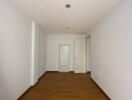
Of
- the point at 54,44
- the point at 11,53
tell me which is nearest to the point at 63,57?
the point at 54,44

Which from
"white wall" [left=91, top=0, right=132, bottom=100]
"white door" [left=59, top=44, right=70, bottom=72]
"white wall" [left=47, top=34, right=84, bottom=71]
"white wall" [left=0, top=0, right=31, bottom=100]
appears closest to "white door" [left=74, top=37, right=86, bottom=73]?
"white wall" [left=47, top=34, right=84, bottom=71]

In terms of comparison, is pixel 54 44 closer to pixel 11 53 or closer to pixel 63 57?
pixel 63 57

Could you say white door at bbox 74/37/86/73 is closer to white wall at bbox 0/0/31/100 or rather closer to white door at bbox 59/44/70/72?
white door at bbox 59/44/70/72

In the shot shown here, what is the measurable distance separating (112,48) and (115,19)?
0.74 meters

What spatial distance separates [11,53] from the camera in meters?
3.02

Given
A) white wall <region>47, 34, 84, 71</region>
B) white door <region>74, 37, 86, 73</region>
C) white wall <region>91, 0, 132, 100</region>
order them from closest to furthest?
white wall <region>91, 0, 132, 100</region>
white door <region>74, 37, 86, 73</region>
white wall <region>47, 34, 84, 71</region>

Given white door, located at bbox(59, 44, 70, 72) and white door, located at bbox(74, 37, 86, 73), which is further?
white door, located at bbox(59, 44, 70, 72)

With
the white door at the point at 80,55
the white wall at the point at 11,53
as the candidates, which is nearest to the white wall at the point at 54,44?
the white door at the point at 80,55

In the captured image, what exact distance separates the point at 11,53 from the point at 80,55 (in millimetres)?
5585

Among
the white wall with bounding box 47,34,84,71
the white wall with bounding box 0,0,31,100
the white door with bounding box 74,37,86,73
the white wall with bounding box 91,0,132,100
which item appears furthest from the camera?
the white wall with bounding box 47,34,84,71

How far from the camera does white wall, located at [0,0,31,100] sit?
8.55ft

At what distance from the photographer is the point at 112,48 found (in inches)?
130

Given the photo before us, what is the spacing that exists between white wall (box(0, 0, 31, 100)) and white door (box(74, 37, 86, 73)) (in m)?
4.69

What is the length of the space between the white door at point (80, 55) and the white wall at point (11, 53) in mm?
4688
